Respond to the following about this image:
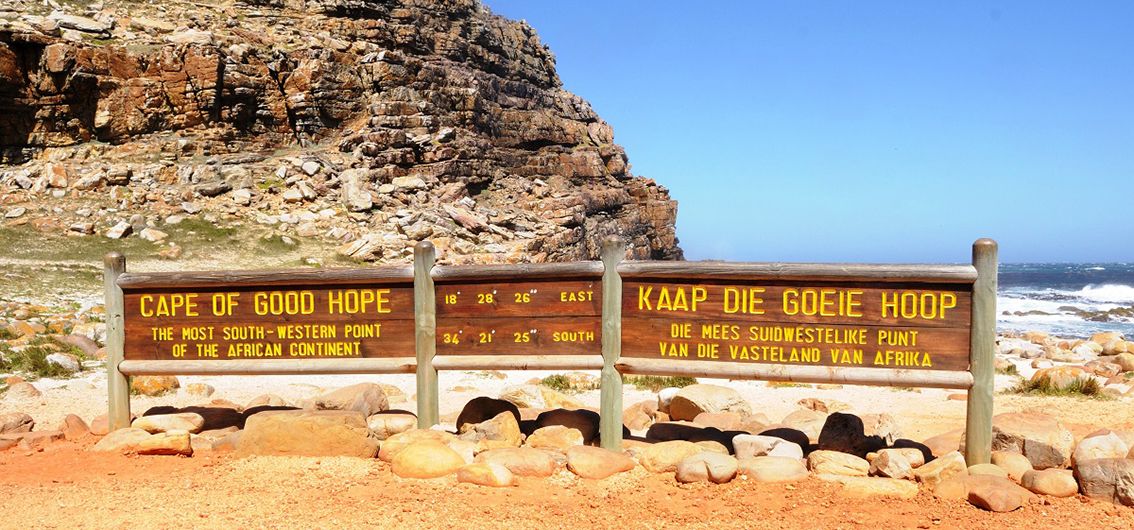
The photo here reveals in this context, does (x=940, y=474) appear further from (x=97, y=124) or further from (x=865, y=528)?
(x=97, y=124)

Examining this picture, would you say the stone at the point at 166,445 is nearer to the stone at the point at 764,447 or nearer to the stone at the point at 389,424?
the stone at the point at 389,424

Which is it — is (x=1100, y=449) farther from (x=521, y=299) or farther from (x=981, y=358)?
(x=521, y=299)

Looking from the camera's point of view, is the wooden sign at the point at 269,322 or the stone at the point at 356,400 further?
the stone at the point at 356,400

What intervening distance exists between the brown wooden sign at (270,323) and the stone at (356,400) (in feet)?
3.99

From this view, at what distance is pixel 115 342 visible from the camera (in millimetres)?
7520

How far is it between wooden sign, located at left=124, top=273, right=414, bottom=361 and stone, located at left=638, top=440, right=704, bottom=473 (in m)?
2.27

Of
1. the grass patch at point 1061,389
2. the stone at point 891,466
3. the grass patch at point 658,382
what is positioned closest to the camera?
the stone at point 891,466

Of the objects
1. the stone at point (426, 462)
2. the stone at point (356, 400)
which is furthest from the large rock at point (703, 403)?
the stone at point (426, 462)

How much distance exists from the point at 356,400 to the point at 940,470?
5466 millimetres

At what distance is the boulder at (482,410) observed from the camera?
7.56 metres

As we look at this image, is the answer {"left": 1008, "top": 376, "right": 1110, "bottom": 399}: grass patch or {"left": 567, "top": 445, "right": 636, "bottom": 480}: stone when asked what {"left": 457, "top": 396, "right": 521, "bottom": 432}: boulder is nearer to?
{"left": 567, "top": 445, "right": 636, "bottom": 480}: stone

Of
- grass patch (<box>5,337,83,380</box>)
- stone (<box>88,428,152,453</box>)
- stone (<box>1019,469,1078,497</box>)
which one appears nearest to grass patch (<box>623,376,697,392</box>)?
stone (<box>1019,469,1078,497</box>)

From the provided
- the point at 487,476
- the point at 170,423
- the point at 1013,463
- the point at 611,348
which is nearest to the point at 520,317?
the point at 611,348

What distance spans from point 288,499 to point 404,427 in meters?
2.01
